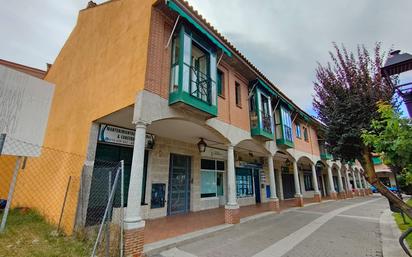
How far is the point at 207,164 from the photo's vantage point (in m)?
11.9

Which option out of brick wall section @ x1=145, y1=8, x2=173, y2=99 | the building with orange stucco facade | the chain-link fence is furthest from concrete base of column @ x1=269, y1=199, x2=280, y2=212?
brick wall section @ x1=145, y1=8, x2=173, y2=99

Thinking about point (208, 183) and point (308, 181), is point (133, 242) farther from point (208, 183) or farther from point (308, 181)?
point (308, 181)

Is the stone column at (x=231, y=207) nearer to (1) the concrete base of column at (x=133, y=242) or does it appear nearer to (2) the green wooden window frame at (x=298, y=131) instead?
(1) the concrete base of column at (x=133, y=242)

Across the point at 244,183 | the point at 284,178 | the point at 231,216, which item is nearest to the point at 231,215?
the point at 231,216

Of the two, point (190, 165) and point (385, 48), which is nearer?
point (385, 48)

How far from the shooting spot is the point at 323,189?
81.6 ft

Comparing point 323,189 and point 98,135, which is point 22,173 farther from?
point 323,189

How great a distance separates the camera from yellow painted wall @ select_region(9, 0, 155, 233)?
648cm

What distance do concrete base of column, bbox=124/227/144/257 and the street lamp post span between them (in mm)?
6726

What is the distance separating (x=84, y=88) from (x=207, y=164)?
23.5 ft

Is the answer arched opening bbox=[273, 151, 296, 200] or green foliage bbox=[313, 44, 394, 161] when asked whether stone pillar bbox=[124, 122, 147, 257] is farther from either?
arched opening bbox=[273, 151, 296, 200]

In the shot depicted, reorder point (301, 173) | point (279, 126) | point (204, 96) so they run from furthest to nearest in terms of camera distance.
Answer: point (301, 173)
point (279, 126)
point (204, 96)

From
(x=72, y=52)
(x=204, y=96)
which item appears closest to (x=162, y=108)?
(x=204, y=96)

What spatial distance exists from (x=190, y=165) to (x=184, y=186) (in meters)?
1.15
